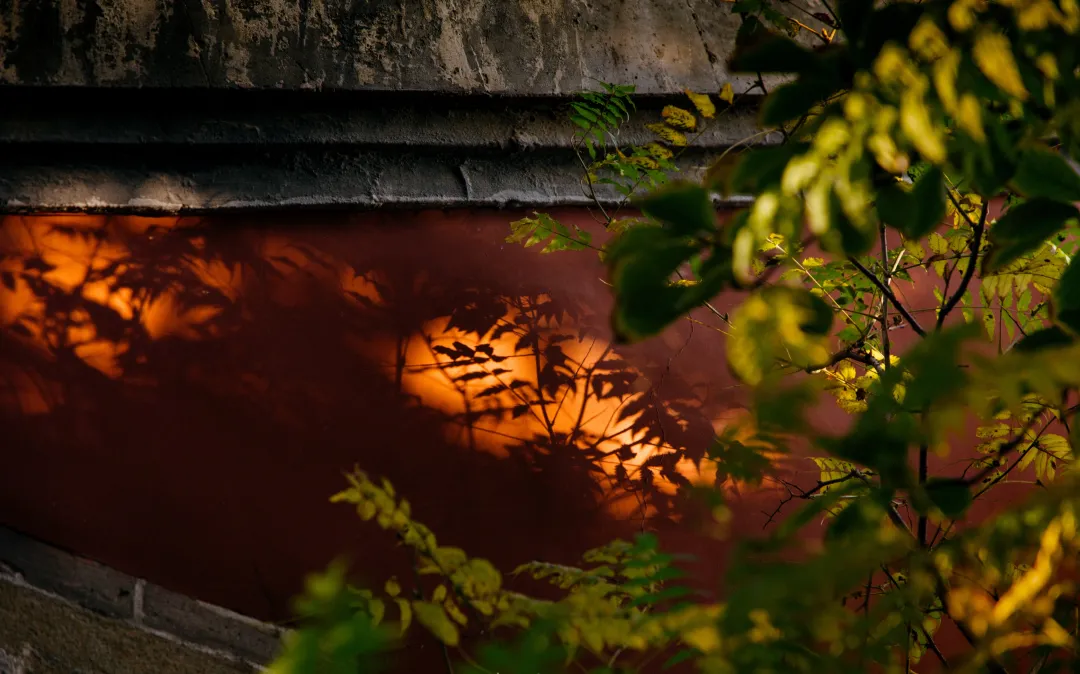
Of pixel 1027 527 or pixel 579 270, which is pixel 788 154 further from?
pixel 579 270

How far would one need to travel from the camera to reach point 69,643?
6.74 feet

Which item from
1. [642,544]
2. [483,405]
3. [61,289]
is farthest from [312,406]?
[642,544]

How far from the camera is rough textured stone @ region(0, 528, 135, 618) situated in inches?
81.4

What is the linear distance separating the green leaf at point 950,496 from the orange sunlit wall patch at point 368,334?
1.72 metres

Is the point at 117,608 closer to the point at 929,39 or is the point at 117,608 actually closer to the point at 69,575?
the point at 69,575

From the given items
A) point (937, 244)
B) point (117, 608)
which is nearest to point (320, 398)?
point (117, 608)

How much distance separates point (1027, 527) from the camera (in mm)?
646

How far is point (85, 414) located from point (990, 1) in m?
2.25

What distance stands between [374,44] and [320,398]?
3.52ft

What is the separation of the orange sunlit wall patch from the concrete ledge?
42cm

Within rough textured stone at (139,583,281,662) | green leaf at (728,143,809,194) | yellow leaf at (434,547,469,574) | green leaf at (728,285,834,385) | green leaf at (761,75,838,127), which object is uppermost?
green leaf at (761,75,838,127)

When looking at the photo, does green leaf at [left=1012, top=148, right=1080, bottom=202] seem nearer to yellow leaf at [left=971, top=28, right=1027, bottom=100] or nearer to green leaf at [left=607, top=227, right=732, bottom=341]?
yellow leaf at [left=971, top=28, right=1027, bottom=100]

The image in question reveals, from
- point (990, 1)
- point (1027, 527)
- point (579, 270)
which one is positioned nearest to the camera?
point (1027, 527)

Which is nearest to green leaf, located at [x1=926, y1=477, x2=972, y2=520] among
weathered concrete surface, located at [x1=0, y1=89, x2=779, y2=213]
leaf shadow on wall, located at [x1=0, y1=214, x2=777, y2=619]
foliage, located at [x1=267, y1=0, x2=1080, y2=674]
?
foliage, located at [x1=267, y1=0, x2=1080, y2=674]
